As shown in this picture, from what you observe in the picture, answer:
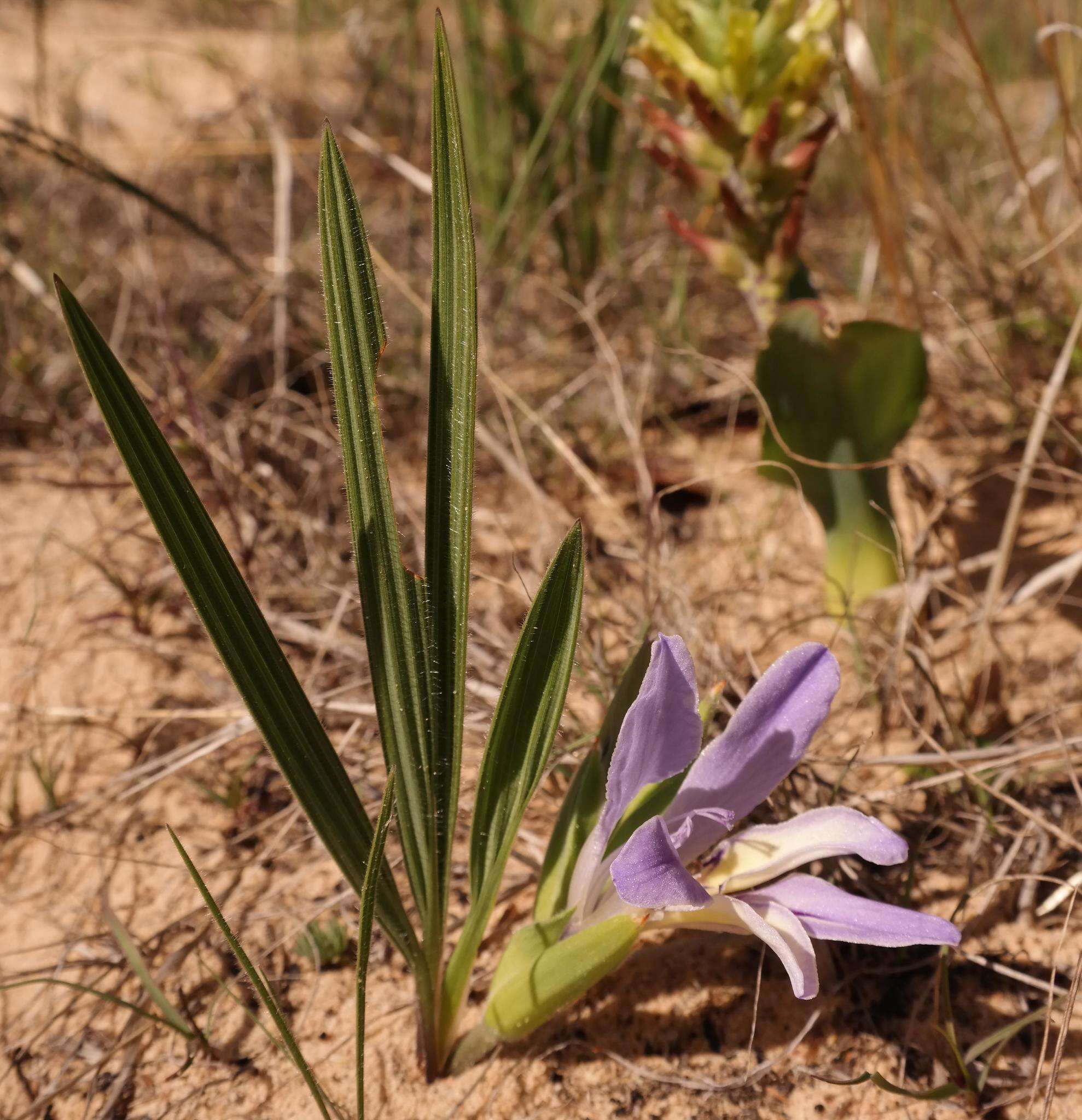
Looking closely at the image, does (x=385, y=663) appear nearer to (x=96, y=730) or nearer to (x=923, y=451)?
(x=96, y=730)

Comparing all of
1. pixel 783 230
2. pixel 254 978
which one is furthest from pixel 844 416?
pixel 254 978

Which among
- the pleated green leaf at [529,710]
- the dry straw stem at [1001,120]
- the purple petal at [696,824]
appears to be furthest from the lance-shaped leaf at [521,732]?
the dry straw stem at [1001,120]

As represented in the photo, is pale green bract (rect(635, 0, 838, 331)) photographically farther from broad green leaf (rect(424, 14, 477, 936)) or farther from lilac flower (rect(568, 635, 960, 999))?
lilac flower (rect(568, 635, 960, 999))

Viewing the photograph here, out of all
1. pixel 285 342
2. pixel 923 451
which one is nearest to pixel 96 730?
pixel 285 342

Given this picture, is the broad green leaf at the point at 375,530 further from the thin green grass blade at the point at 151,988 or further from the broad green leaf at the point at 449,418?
the thin green grass blade at the point at 151,988

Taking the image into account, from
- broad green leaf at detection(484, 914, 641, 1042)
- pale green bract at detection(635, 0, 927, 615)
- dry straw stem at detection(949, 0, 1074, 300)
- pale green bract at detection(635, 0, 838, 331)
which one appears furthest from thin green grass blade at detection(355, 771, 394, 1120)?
dry straw stem at detection(949, 0, 1074, 300)

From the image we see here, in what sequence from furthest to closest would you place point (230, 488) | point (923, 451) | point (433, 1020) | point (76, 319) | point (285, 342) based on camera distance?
point (285, 342), point (923, 451), point (230, 488), point (433, 1020), point (76, 319)
